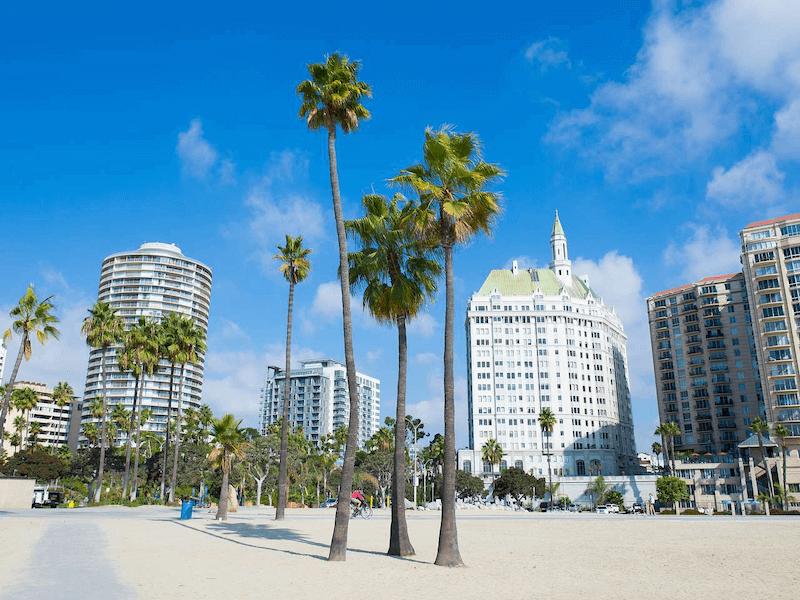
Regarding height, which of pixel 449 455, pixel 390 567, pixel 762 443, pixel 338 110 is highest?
pixel 338 110

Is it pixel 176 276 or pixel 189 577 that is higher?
pixel 176 276

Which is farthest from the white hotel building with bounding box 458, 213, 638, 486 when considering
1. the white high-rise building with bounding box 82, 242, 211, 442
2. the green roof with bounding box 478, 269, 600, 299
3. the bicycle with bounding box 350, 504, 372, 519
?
the bicycle with bounding box 350, 504, 372, 519

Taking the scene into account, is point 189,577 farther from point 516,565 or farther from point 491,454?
point 491,454

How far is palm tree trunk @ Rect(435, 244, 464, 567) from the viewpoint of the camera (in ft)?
60.1

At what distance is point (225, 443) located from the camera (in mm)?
40406

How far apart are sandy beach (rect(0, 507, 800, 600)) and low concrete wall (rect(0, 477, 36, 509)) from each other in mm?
31297

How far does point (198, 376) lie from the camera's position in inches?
7111

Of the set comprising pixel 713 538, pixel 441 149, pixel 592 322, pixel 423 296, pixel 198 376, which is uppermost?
pixel 592 322

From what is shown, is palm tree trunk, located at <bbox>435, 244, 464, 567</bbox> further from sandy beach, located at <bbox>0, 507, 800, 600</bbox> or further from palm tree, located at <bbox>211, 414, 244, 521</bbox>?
palm tree, located at <bbox>211, 414, 244, 521</bbox>

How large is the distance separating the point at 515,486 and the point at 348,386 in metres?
96.4

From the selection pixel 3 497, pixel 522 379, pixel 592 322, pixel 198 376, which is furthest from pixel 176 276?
pixel 3 497

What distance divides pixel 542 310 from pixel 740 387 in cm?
4870

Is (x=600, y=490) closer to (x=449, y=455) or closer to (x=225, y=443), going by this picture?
(x=225, y=443)

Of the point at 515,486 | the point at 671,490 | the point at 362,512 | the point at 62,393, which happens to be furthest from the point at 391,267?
the point at 62,393
